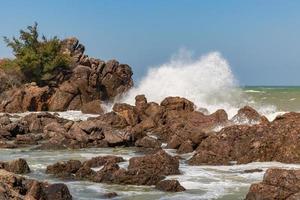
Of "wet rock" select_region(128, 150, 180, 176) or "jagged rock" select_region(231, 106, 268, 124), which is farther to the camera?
"jagged rock" select_region(231, 106, 268, 124)

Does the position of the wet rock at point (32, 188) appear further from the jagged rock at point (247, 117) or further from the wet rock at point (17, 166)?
the jagged rock at point (247, 117)

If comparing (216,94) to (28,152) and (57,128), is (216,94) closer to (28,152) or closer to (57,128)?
(57,128)

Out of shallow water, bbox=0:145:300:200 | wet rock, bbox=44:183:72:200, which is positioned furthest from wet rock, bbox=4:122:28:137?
wet rock, bbox=44:183:72:200

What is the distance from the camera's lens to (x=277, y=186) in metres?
13.3

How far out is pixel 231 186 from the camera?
16000mm

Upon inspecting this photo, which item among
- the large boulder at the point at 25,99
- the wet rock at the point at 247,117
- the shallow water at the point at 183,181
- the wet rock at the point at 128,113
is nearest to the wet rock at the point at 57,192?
the shallow water at the point at 183,181

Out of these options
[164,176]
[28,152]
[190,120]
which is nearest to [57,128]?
[28,152]

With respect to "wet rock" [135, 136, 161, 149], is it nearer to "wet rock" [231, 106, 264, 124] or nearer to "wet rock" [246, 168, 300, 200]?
"wet rock" [231, 106, 264, 124]

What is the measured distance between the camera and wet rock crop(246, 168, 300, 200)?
1302 cm

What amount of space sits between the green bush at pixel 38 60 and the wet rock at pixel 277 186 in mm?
39856

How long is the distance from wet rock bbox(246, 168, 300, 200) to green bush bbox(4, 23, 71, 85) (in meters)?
39.9

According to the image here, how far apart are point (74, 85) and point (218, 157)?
2810cm

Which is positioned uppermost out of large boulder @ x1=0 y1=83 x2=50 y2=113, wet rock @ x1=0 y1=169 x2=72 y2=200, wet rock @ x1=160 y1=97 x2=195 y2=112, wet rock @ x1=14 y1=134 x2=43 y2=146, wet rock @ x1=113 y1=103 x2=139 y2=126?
large boulder @ x1=0 y1=83 x2=50 y2=113

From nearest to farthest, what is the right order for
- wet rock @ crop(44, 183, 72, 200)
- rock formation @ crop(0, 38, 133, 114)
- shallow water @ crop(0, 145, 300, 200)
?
1. wet rock @ crop(44, 183, 72, 200)
2. shallow water @ crop(0, 145, 300, 200)
3. rock formation @ crop(0, 38, 133, 114)
